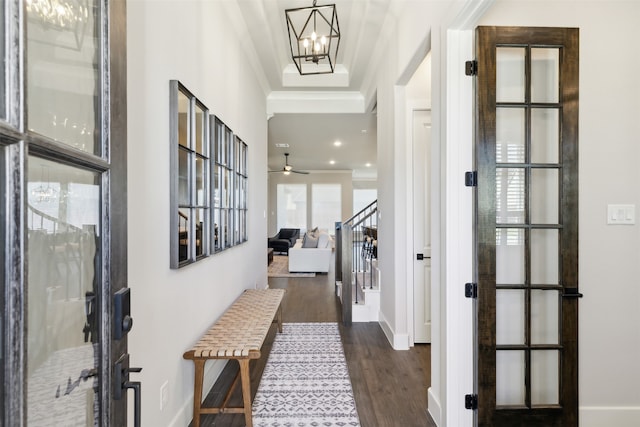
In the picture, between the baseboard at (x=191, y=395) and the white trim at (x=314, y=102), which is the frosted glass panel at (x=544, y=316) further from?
the white trim at (x=314, y=102)

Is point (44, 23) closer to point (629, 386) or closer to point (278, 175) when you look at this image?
point (629, 386)

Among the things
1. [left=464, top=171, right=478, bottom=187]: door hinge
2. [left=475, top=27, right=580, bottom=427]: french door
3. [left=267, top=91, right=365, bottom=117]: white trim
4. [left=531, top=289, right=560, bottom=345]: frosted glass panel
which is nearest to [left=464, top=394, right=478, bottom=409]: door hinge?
[left=475, top=27, right=580, bottom=427]: french door

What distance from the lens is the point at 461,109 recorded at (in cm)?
187

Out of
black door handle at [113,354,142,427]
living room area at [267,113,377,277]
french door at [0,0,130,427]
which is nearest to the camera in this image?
french door at [0,0,130,427]

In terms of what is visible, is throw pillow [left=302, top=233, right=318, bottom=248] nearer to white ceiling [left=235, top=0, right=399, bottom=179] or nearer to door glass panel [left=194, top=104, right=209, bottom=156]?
white ceiling [left=235, top=0, right=399, bottom=179]

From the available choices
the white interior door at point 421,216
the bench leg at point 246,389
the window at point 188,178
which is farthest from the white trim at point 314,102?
the bench leg at point 246,389

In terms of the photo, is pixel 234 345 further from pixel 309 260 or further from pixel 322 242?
pixel 322 242

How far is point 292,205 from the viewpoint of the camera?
1268 cm

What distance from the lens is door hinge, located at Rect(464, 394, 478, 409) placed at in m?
1.84

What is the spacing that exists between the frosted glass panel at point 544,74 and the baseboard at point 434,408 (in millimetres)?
1931

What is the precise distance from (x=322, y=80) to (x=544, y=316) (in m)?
4.02

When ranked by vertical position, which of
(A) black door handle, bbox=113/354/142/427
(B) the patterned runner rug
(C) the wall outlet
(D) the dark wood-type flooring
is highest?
(A) black door handle, bbox=113/354/142/427

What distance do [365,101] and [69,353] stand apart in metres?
5.02

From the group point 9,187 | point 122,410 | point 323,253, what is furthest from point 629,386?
point 323,253
